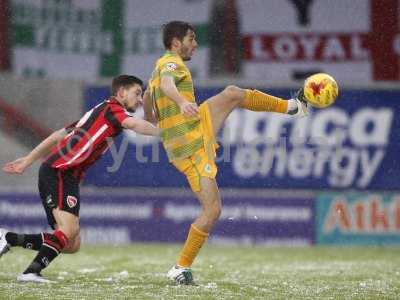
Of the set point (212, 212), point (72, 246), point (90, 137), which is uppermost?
point (90, 137)

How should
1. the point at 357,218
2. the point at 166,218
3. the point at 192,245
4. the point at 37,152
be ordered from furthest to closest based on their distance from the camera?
the point at 166,218 < the point at 357,218 < the point at 37,152 < the point at 192,245

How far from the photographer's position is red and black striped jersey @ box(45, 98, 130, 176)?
8.05 metres

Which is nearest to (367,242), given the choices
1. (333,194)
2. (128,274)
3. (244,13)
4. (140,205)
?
(333,194)

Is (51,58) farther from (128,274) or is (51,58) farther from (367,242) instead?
(128,274)

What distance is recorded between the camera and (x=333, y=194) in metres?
13.4

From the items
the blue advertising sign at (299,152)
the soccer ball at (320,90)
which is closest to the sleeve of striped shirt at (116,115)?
the soccer ball at (320,90)

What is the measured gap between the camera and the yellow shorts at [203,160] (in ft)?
26.5

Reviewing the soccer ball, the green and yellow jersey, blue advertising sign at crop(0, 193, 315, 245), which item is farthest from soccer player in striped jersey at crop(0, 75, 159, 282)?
blue advertising sign at crop(0, 193, 315, 245)

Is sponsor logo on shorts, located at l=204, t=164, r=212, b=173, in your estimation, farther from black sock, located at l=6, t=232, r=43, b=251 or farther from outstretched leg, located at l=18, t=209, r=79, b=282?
black sock, located at l=6, t=232, r=43, b=251

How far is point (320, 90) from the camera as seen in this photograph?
8.42 meters

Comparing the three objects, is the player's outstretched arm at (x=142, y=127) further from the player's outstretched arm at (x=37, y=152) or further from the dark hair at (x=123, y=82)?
the player's outstretched arm at (x=37, y=152)

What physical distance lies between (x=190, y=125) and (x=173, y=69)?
0.46m

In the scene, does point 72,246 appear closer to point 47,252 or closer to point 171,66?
point 47,252

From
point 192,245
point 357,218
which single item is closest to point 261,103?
point 192,245
